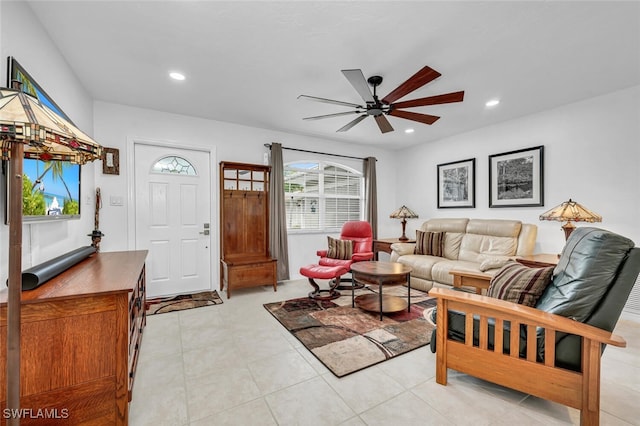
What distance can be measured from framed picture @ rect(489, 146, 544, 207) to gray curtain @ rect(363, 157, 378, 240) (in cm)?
198

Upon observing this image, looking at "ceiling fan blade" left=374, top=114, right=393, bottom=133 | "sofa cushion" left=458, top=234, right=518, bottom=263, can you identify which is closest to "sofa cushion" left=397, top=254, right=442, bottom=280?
"sofa cushion" left=458, top=234, right=518, bottom=263

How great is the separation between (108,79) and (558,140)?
5405mm

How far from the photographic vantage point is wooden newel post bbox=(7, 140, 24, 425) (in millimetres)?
1008

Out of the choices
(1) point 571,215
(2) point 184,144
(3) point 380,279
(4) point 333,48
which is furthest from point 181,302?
(1) point 571,215

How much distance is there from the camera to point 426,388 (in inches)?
72.7

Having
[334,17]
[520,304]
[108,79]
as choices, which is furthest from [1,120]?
[520,304]

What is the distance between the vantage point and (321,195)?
17.0ft

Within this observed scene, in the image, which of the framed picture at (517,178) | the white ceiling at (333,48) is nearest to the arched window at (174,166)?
the white ceiling at (333,48)

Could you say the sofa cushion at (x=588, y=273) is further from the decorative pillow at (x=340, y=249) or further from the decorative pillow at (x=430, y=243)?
the decorative pillow at (x=430, y=243)

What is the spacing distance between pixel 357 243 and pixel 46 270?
3659 millimetres

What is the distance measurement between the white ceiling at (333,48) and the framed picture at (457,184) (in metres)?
1.36

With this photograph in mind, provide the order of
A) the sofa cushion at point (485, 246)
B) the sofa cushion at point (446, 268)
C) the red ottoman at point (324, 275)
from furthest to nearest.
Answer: the sofa cushion at point (485, 246), the sofa cushion at point (446, 268), the red ottoman at point (324, 275)

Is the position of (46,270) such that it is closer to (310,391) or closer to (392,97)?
(310,391)

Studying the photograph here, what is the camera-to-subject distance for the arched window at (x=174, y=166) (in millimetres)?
3772
